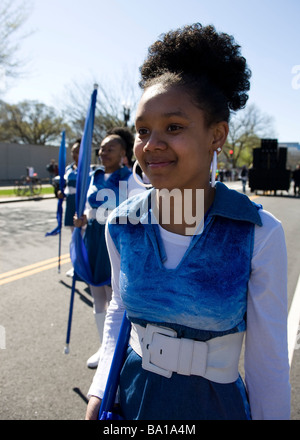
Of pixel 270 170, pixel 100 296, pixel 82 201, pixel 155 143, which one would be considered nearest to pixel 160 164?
pixel 155 143

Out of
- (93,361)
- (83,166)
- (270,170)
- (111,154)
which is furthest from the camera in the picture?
(270,170)

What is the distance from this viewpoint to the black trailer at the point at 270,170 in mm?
25500

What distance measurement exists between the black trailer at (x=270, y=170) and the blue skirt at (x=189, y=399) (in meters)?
25.5

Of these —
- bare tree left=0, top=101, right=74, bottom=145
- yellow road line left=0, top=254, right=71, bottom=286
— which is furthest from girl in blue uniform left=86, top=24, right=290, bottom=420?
bare tree left=0, top=101, right=74, bottom=145

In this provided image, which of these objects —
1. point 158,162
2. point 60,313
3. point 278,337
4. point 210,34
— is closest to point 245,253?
point 278,337

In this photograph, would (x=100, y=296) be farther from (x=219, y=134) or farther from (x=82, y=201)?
(x=219, y=134)

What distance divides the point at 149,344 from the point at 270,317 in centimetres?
41

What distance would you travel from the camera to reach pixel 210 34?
1.37 m

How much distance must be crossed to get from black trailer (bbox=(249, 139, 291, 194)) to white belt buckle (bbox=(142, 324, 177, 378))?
83.6 ft

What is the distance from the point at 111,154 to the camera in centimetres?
384

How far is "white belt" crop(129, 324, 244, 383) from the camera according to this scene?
122 centimetres

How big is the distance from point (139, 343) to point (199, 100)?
0.88 meters

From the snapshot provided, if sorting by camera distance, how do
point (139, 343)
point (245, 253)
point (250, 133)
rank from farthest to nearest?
point (250, 133)
point (139, 343)
point (245, 253)
